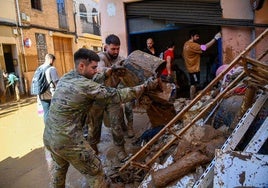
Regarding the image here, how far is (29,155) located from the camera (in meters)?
5.11

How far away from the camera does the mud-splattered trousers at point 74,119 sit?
277 centimetres

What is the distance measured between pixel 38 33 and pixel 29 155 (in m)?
14.0

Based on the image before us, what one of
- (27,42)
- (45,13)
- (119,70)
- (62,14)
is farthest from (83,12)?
(119,70)

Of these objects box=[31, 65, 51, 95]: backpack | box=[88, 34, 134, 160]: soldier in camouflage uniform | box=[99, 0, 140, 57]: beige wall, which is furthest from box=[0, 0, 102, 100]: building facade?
box=[88, 34, 134, 160]: soldier in camouflage uniform

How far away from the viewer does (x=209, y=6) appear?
20.7 feet

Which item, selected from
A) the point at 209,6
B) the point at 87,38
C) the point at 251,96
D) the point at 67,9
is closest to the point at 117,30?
the point at 209,6

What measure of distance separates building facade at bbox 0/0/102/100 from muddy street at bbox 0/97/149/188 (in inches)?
292

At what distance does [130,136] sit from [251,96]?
2.23 metres

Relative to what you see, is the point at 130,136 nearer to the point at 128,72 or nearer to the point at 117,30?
the point at 128,72

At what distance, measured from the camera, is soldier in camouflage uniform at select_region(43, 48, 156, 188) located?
277 cm

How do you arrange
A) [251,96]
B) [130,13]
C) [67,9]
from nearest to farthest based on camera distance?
1. [251,96]
2. [130,13]
3. [67,9]

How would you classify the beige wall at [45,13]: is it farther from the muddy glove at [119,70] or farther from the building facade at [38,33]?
the muddy glove at [119,70]

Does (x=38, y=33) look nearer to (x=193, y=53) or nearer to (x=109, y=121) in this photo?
(x=193, y=53)

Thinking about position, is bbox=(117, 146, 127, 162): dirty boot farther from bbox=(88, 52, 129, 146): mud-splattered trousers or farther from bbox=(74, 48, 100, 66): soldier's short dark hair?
bbox=(74, 48, 100, 66): soldier's short dark hair
